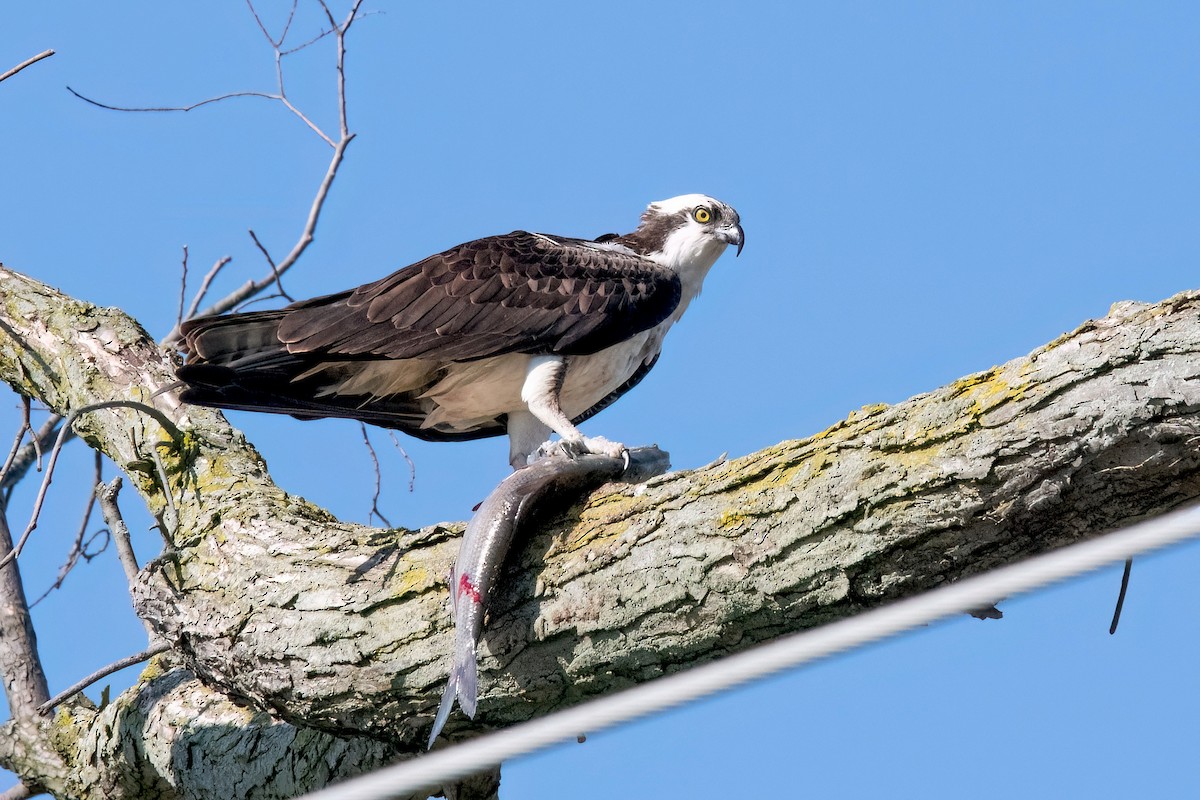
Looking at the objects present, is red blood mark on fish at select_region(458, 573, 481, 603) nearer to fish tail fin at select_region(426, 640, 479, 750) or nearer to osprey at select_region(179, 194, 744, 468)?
fish tail fin at select_region(426, 640, 479, 750)

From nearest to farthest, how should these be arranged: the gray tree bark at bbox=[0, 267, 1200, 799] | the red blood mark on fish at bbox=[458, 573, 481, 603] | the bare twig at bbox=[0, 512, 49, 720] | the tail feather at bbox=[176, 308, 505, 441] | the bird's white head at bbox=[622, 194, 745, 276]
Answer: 1. the gray tree bark at bbox=[0, 267, 1200, 799]
2. the red blood mark on fish at bbox=[458, 573, 481, 603]
3. the tail feather at bbox=[176, 308, 505, 441]
4. the bare twig at bbox=[0, 512, 49, 720]
5. the bird's white head at bbox=[622, 194, 745, 276]

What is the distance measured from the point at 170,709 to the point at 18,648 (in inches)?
36.8

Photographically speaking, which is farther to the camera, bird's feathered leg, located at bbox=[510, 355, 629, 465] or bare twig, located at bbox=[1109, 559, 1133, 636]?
bird's feathered leg, located at bbox=[510, 355, 629, 465]

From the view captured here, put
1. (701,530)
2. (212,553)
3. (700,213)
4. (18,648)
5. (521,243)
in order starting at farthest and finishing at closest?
(700,213)
(521,243)
(18,648)
(212,553)
(701,530)

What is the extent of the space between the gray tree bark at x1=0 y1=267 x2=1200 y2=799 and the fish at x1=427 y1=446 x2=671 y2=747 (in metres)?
0.11

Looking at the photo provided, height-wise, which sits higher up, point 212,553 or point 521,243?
point 521,243

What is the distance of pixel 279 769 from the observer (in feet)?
15.1

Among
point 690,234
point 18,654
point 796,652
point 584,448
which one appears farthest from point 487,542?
point 690,234

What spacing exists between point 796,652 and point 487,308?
3.59 m

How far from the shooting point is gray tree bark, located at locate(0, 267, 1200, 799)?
3143 millimetres

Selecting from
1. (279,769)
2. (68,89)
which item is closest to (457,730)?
(279,769)

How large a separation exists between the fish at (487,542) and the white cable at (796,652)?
134 cm

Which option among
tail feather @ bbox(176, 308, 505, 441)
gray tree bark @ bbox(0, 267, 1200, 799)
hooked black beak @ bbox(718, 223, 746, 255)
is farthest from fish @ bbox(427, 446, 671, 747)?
hooked black beak @ bbox(718, 223, 746, 255)

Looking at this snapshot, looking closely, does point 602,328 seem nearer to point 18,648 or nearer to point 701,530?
point 701,530
